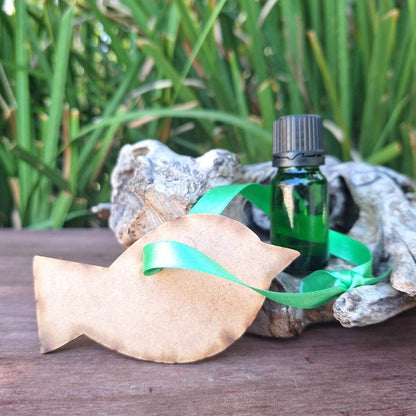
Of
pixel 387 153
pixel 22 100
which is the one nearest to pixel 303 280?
pixel 387 153

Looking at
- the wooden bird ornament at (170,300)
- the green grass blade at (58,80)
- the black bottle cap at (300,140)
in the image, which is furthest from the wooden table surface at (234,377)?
the green grass blade at (58,80)

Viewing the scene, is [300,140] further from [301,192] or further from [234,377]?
[234,377]

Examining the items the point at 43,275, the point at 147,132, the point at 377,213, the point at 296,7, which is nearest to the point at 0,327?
the point at 43,275

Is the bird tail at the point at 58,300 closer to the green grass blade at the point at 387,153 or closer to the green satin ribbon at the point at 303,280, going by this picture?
the green satin ribbon at the point at 303,280

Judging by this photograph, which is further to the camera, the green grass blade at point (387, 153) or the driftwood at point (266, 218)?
the green grass blade at point (387, 153)

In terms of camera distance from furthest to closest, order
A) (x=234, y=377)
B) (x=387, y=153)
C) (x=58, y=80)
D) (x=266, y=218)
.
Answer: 1. (x=58, y=80)
2. (x=387, y=153)
3. (x=266, y=218)
4. (x=234, y=377)

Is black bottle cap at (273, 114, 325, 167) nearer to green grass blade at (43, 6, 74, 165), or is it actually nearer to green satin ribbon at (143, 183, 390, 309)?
green satin ribbon at (143, 183, 390, 309)
